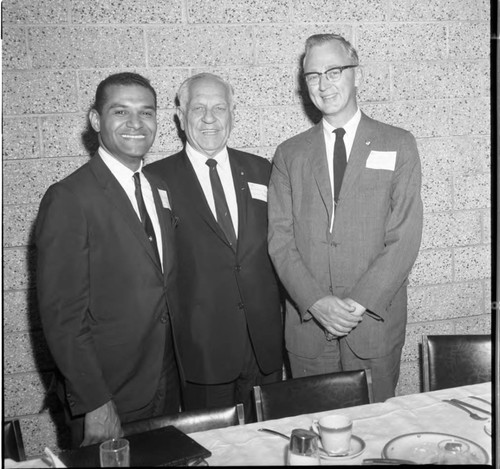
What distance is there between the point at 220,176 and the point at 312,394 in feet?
3.17

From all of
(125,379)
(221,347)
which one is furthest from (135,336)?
(221,347)

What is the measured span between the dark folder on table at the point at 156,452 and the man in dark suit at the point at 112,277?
1.87 feet

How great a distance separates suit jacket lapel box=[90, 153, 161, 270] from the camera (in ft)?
6.44

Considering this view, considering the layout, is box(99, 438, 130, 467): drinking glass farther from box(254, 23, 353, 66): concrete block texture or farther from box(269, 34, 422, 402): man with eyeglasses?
box(254, 23, 353, 66): concrete block texture

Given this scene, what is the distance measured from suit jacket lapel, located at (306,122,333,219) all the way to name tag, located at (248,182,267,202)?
228 mm

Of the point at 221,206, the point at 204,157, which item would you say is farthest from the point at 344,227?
the point at 204,157

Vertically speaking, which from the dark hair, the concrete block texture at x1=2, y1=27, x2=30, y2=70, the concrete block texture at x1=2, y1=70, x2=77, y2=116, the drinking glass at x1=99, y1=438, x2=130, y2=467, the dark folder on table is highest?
the concrete block texture at x1=2, y1=27, x2=30, y2=70

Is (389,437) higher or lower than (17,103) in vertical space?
lower

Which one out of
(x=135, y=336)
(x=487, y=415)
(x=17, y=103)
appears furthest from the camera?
(x=17, y=103)

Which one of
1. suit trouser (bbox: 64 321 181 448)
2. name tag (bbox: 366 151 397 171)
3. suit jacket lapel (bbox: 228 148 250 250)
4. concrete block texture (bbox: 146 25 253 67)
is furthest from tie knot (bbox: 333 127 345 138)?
suit trouser (bbox: 64 321 181 448)

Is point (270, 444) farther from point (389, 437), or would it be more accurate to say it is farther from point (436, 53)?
point (436, 53)

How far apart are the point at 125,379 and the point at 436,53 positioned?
7.04 feet

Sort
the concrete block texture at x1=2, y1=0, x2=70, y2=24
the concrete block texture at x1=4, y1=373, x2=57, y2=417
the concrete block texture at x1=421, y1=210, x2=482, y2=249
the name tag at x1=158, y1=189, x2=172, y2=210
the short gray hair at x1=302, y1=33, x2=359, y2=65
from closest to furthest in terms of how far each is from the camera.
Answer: the name tag at x1=158, y1=189, x2=172, y2=210, the short gray hair at x1=302, y1=33, x2=359, y2=65, the concrete block texture at x1=2, y1=0, x2=70, y2=24, the concrete block texture at x1=4, y1=373, x2=57, y2=417, the concrete block texture at x1=421, y1=210, x2=482, y2=249

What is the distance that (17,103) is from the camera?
2.47 m
